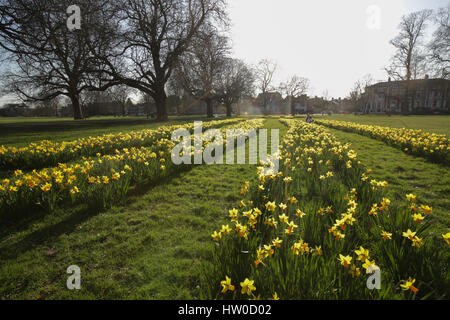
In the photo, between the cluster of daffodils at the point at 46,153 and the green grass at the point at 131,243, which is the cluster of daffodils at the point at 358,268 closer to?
the green grass at the point at 131,243

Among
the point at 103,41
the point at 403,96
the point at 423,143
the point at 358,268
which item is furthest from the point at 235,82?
the point at 403,96

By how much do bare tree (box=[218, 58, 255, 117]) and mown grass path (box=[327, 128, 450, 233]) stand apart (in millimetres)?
34459

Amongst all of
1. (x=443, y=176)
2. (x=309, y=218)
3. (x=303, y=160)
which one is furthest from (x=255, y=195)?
(x=443, y=176)

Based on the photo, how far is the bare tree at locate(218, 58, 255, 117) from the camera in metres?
40.6

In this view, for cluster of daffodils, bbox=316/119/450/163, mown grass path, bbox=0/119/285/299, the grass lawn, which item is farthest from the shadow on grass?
cluster of daffodils, bbox=316/119/450/163

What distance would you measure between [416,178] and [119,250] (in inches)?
262

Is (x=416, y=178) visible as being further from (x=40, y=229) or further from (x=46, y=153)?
(x=46, y=153)

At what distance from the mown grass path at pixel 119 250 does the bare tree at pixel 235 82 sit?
37.4m

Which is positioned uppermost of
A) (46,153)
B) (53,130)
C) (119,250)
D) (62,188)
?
(53,130)

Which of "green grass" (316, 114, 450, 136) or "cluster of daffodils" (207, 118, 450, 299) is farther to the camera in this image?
"green grass" (316, 114, 450, 136)

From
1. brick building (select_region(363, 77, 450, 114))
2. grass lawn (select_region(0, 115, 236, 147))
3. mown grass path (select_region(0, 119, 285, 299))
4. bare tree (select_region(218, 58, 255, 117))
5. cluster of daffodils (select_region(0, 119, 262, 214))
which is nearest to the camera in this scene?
mown grass path (select_region(0, 119, 285, 299))

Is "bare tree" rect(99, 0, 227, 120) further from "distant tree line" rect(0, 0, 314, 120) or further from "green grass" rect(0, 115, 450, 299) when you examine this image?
"green grass" rect(0, 115, 450, 299)

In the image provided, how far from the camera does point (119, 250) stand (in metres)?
2.62

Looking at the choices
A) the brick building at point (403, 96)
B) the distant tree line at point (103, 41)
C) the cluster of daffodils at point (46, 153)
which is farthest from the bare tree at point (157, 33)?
the brick building at point (403, 96)
